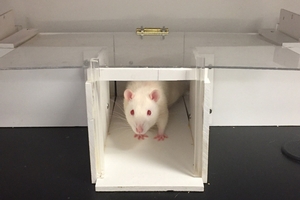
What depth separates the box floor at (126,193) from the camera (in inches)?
35.1

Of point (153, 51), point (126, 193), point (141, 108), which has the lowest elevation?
point (126, 193)

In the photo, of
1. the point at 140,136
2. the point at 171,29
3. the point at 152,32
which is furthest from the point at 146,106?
the point at 171,29

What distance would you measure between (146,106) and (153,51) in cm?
16

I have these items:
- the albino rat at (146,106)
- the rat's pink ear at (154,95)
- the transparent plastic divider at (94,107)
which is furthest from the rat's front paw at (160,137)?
the transparent plastic divider at (94,107)

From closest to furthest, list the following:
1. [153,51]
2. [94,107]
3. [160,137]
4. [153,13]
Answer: [94,107]
[153,51]
[160,137]
[153,13]

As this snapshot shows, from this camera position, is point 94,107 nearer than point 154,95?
Yes

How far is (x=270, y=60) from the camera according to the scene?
0.88m

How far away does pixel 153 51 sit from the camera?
98 centimetres

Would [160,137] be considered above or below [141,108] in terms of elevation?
below

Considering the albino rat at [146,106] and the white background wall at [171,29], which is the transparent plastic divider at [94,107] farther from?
the white background wall at [171,29]

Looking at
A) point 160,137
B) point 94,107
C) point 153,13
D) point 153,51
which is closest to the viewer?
point 94,107

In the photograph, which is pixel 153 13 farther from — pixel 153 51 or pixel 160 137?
pixel 160 137

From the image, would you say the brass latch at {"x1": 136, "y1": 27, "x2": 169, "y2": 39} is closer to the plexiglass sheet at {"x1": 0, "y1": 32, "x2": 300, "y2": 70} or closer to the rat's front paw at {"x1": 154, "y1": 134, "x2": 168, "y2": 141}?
the plexiglass sheet at {"x1": 0, "y1": 32, "x2": 300, "y2": 70}

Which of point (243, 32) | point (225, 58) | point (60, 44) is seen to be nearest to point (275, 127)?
point (243, 32)
